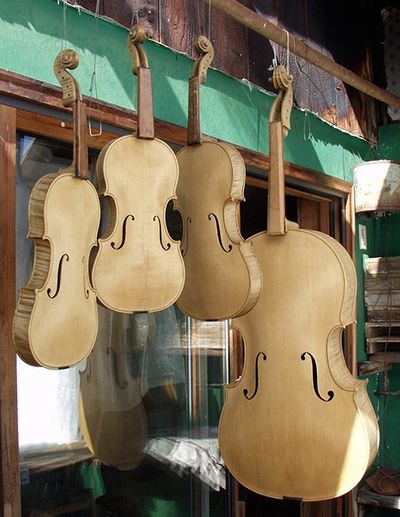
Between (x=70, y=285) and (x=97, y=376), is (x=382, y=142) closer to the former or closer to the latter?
(x=97, y=376)

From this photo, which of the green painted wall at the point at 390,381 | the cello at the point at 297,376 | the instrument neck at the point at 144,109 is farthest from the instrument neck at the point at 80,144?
the green painted wall at the point at 390,381

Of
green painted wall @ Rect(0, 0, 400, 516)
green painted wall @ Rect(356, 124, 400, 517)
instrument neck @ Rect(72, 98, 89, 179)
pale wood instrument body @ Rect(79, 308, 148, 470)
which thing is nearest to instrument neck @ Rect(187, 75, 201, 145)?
instrument neck @ Rect(72, 98, 89, 179)

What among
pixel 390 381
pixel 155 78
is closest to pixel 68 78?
pixel 155 78

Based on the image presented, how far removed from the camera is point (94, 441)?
80.0 inches

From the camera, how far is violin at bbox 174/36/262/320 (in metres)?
1.48

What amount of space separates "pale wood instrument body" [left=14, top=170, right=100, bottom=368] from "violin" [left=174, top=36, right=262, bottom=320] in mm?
324

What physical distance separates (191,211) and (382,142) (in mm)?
2456

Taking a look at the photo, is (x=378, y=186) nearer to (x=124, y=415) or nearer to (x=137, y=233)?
(x=124, y=415)

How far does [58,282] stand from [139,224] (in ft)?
0.72

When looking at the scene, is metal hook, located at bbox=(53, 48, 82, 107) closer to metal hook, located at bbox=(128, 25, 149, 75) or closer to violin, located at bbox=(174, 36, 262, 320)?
metal hook, located at bbox=(128, 25, 149, 75)

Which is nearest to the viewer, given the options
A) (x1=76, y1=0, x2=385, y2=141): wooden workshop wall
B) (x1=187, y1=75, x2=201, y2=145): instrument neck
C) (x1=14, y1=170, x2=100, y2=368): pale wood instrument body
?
(x1=14, y1=170, x2=100, y2=368): pale wood instrument body

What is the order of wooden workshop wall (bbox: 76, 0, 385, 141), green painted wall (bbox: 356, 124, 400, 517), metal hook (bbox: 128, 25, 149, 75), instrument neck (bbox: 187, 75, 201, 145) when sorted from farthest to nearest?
1. green painted wall (bbox: 356, 124, 400, 517)
2. wooden workshop wall (bbox: 76, 0, 385, 141)
3. instrument neck (bbox: 187, 75, 201, 145)
4. metal hook (bbox: 128, 25, 149, 75)

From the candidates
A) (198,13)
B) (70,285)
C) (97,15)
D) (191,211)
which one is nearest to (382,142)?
(198,13)

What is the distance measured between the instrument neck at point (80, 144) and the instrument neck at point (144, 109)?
12cm
